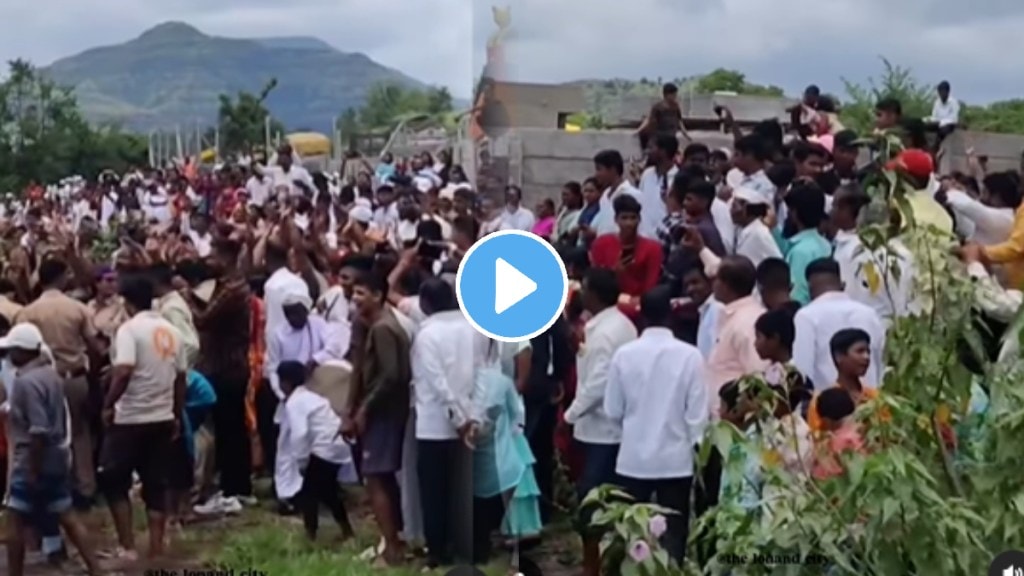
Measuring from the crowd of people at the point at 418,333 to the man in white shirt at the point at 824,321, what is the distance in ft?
0.03

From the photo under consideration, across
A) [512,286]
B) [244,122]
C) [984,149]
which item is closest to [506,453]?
[512,286]

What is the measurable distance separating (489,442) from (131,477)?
3.86ft

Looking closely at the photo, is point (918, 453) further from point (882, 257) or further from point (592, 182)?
point (592, 182)

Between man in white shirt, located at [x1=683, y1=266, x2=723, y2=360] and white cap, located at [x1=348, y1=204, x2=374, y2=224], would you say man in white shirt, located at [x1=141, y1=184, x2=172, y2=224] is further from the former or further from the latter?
man in white shirt, located at [x1=683, y1=266, x2=723, y2=360]

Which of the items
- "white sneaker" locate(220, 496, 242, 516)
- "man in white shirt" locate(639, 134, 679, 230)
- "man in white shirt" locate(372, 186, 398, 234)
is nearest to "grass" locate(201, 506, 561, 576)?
"white sneaker" locate(220, 496, 242, 516)

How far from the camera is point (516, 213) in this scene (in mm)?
3926

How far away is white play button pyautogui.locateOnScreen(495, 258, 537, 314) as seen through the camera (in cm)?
344

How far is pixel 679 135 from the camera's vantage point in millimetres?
4441

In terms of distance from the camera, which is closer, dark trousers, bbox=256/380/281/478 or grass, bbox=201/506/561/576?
grass, bbox=201/506/561/576

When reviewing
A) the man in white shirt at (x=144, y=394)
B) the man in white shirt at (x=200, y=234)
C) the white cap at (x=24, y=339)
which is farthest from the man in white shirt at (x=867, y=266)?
the white cap at (x=24, y=339)

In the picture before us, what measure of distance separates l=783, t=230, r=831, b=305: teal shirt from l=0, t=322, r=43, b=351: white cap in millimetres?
2198

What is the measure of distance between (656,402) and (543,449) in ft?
1.26

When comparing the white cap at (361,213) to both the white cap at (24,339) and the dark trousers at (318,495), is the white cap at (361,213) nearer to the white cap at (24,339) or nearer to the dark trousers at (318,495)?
the dark trousers at (318,495)

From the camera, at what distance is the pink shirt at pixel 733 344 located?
14.3 ft
